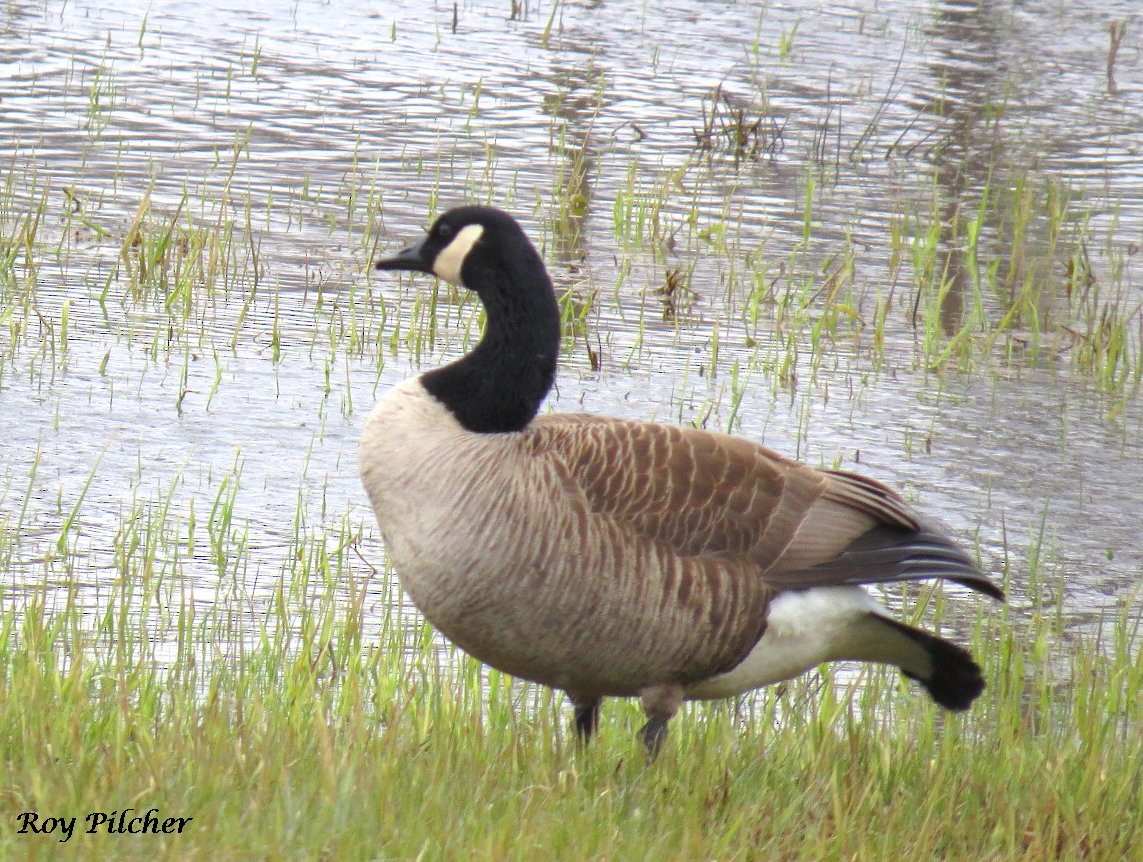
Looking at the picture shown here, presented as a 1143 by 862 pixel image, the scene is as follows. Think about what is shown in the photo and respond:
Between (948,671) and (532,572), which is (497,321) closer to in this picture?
(532,572)

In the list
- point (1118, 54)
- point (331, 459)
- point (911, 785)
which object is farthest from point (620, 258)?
point (1118, 54)

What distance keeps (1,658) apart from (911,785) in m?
2.45

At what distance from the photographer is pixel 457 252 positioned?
4.91 metres

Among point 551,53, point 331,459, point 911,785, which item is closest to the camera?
point 911,785

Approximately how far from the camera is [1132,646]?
647 centimetres

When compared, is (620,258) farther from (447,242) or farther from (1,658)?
(1,658)

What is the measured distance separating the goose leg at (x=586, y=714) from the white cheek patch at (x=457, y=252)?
1243mm

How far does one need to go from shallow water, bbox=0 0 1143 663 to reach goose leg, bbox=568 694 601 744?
1727 millimetres

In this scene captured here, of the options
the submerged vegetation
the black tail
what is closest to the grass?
the submerged vegetation

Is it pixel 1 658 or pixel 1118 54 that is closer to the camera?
pixel 1 658

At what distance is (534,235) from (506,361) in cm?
625

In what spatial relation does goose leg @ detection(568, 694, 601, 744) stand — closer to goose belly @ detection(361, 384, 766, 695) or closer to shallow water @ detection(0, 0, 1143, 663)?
goose belly @ detection(361, 384, 766, 695)

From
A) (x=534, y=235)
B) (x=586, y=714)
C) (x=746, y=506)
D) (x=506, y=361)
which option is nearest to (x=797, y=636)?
(x=746, y=506)

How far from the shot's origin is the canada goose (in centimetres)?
435
